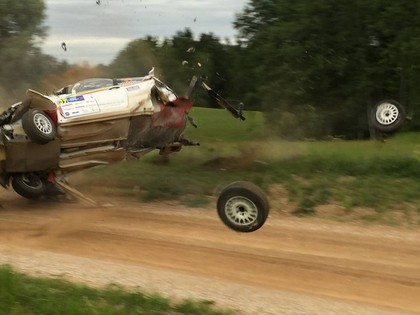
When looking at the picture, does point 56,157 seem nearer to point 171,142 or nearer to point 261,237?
point 171,142

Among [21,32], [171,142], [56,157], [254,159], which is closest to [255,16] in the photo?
[21,32]

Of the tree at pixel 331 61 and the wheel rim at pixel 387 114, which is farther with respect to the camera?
the tree at pixel 331 61

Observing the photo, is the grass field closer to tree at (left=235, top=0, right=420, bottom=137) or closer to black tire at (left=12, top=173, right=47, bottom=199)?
black tire at (left=12, top=173, right=47, bottom=199)

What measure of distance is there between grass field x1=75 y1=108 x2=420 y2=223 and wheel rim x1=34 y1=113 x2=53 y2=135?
2.38 m

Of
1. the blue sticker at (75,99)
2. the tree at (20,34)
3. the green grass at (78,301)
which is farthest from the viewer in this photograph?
the tree at (20,34)

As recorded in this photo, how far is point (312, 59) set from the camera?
20.9 meters

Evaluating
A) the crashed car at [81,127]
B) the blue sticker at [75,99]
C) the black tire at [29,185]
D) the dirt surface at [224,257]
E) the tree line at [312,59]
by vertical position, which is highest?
the tree line at [312,59]

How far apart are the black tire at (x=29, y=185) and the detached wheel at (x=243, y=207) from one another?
367cm

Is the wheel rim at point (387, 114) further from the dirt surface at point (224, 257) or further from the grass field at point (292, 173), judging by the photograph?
the dirt surface at point (224, 257)

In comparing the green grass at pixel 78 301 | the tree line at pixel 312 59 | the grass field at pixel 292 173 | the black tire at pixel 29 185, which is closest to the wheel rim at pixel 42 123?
the black tire at pixel 29 185

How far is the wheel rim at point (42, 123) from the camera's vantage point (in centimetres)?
845

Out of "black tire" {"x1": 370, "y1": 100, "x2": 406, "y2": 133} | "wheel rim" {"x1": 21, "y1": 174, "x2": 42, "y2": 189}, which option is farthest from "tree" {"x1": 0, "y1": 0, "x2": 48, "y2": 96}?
"black tire" {"x1": 370, "y1": 100, "x2": 406, "y2": 133}

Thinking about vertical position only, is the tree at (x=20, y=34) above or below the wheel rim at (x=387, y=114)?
above

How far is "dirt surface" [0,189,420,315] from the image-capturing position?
5824mm
